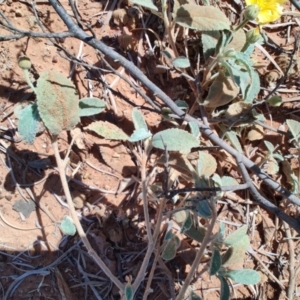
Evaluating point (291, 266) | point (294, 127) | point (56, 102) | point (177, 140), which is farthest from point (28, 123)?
point (291, 266)

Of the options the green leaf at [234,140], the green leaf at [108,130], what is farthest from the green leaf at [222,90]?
the green leaf at [108,130]

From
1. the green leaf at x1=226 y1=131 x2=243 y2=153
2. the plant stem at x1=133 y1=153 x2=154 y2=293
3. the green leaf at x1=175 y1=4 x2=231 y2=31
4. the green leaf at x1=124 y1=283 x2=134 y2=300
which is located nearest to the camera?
the green leaf at x1=124 y1=283 x2=134 y2=300

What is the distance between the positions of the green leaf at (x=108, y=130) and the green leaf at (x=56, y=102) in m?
0.10

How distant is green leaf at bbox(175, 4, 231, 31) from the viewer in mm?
1588

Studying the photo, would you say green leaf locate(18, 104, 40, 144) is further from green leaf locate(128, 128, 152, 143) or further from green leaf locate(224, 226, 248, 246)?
green leaf locate(224, 226, 248, 246)

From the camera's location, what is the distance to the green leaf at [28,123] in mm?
1534

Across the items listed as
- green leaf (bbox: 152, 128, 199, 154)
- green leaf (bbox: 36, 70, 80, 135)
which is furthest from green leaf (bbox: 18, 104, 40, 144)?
green leaf (bbox: 152, 128, 199, 154)

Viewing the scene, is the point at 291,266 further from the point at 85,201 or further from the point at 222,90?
the point at 85,201

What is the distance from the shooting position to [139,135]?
1548 mm

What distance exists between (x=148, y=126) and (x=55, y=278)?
2.31 feet

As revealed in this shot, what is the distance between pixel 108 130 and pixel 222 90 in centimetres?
46

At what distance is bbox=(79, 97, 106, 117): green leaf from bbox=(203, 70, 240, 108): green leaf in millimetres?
401

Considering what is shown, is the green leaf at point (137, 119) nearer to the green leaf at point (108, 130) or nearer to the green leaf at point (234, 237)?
the green leaf at point (108, 130)

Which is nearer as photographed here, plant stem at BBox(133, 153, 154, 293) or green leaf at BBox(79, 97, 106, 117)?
plant stem at BBox(133, 153, 154, 293)
